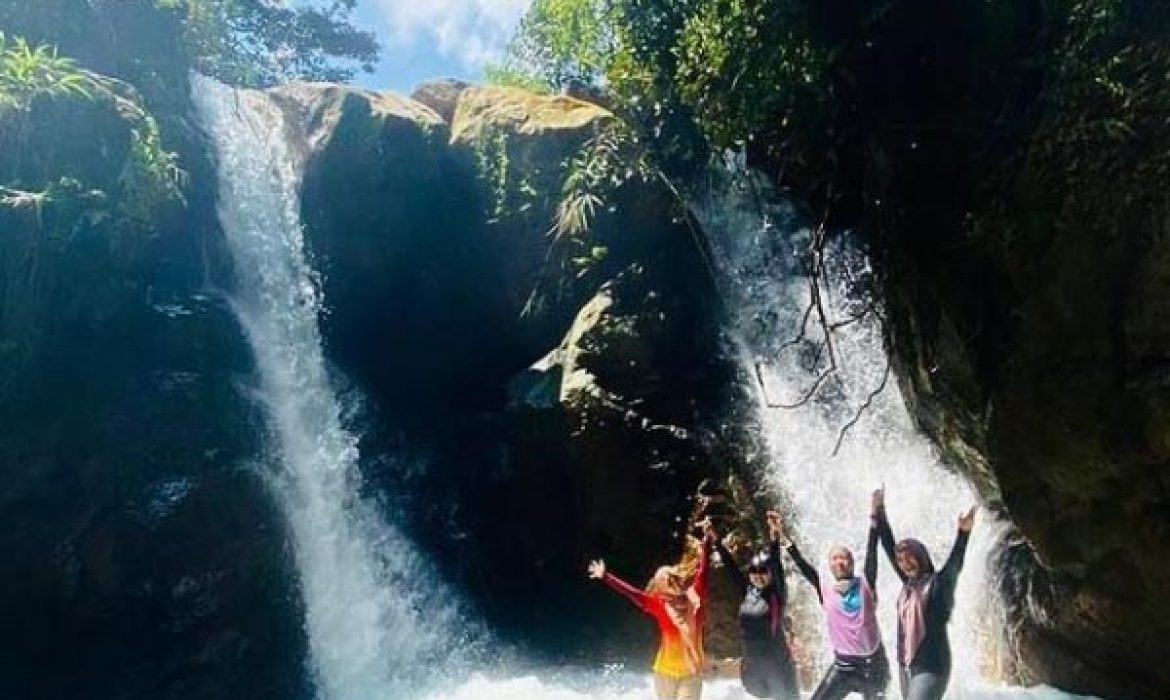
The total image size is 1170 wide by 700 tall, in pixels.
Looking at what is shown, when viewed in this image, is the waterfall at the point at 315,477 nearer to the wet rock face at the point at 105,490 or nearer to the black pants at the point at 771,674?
the wet rock face at the point at 105,490

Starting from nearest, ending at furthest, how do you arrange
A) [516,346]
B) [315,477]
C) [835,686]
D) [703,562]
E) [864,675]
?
[864,675]
[835,686]
[703,562]
[315,477]
[516,346]

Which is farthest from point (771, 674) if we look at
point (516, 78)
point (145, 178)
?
point (516, 78)

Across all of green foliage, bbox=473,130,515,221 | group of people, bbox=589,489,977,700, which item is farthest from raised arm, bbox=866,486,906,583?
green foliage, bbox=473,130,515,221

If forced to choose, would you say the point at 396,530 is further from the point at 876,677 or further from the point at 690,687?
the point at 876,677

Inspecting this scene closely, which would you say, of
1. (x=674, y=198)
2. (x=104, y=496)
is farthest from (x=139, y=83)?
(x=674, y=198)

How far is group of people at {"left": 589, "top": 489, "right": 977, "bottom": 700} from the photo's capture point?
5383 mm

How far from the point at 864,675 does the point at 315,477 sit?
9.37 m

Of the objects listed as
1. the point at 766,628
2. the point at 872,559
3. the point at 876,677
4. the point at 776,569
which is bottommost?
the point at 876,677

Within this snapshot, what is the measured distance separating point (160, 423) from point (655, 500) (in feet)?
20.9

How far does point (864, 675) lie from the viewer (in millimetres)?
5629

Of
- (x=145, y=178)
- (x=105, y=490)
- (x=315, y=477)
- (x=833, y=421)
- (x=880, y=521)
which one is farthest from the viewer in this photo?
(x=315, y=477)

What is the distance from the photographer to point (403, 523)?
13414mm

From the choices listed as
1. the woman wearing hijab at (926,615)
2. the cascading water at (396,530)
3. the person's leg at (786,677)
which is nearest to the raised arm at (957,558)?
the woman wearing hijab at (926,615)

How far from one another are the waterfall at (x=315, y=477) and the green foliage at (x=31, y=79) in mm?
3587
